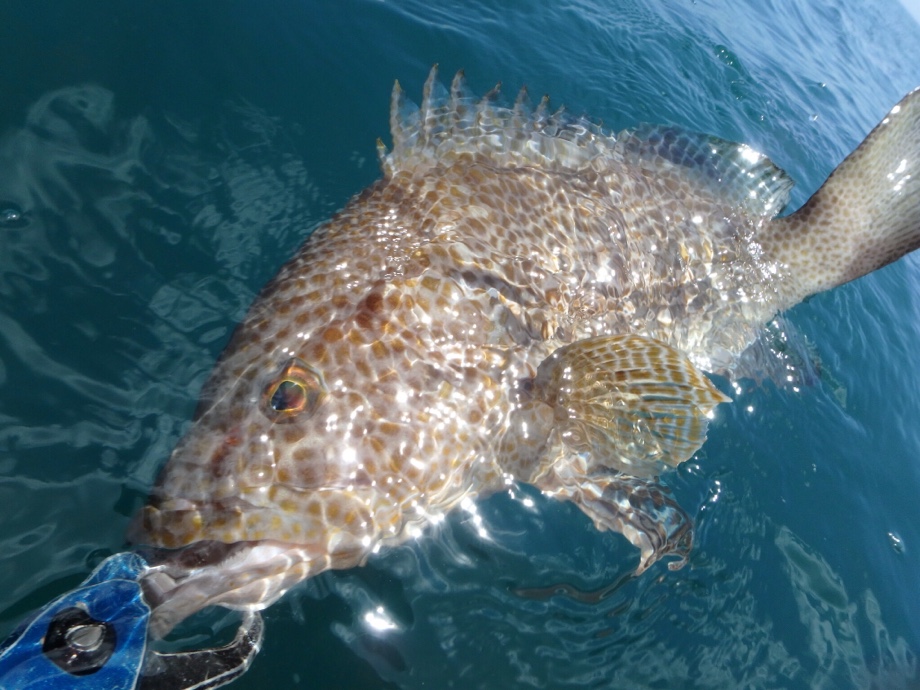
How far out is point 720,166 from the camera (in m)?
5.14

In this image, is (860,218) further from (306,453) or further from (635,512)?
(306,453)

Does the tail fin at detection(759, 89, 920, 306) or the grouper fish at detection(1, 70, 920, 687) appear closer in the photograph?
the grouper fish at detection(1, 70, 920, 687)

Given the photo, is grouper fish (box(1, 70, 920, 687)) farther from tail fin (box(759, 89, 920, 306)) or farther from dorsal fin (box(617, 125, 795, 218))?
dorsal fin (box(617, 125, 795, 218))

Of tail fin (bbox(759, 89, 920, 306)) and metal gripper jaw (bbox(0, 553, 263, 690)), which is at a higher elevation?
tail fin (bbox(759, 89, 920, 306))

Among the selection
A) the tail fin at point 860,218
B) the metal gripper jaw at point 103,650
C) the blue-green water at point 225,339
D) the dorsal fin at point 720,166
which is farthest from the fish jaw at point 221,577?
the tail fin at point 860,218

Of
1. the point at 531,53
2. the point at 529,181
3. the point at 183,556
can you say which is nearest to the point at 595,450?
the point at 529,181

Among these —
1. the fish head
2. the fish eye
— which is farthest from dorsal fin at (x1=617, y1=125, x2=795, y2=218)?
the fish eye

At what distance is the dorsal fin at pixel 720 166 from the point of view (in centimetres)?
501

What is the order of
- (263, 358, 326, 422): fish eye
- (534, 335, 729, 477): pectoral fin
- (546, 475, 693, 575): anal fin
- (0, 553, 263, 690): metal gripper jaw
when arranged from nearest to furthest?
(0, 553, 263, 690): metal gripper jaw, (263, 358, 326, 422): fish eye, (534, 335, 729, 477): pectoral fin, (546, 475, 693, 575): anal fin

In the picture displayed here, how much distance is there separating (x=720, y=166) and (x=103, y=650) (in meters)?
5.00

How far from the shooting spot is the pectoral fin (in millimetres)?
3338

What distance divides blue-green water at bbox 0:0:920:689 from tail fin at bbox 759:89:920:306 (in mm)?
892

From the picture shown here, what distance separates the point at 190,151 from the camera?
4469 millimetres

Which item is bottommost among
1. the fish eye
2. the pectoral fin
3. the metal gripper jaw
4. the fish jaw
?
the fish jaw
